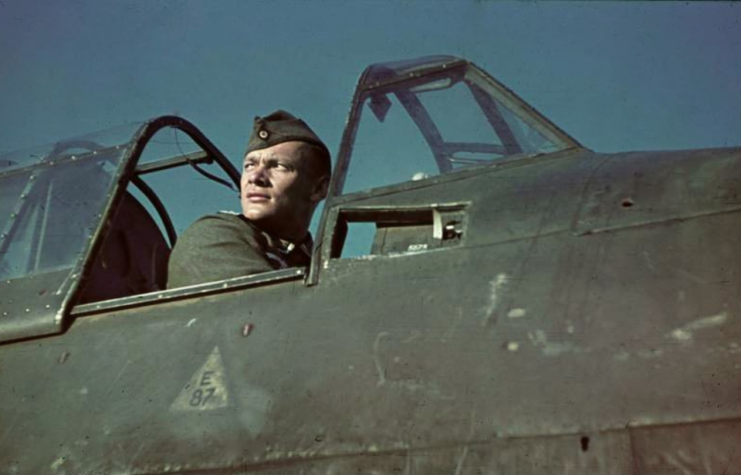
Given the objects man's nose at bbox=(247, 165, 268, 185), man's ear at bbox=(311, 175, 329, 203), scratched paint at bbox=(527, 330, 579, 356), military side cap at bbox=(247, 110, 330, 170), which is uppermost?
military side cap at bbox=(247, 110, 330, 170)

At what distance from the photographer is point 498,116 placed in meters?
3.17

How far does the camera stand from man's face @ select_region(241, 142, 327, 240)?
12.7ft

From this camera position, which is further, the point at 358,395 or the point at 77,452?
the point at 77,452

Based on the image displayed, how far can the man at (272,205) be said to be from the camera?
3.37 m

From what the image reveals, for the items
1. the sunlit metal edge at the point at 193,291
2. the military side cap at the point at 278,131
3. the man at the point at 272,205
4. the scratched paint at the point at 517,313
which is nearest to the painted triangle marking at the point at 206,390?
the sunlit metal edge at the point at 193,291

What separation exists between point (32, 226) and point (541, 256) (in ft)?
7.34

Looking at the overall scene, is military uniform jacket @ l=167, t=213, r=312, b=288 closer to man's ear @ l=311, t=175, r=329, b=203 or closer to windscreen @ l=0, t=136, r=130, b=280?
windscreen @ l=0, t=136, r=130, b=280

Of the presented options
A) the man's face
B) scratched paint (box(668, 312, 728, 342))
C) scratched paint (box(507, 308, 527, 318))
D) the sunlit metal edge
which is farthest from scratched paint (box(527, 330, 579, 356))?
the man's face

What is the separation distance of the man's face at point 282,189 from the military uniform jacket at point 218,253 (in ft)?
0.62

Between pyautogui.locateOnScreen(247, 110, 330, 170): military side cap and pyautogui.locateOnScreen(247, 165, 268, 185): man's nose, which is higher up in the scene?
pyautogui.locateOnScreen(247, 110, 330, 170): military side cap

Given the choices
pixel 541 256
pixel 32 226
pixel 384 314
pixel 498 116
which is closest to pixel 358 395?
pixel 384 314

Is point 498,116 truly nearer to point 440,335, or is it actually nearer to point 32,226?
point 440,335

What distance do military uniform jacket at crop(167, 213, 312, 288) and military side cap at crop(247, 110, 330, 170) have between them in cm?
47

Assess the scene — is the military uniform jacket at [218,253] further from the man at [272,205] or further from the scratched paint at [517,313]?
the scratched paint at [517,313]
